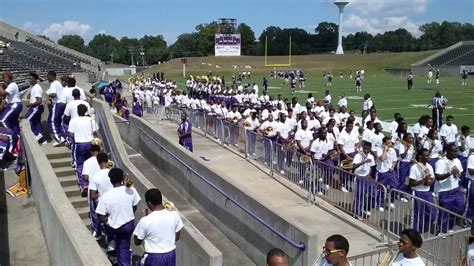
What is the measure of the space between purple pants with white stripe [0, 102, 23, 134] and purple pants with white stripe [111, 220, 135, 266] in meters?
4.68

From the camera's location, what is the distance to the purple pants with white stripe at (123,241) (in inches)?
272

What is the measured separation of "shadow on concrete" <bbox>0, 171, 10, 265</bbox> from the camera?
7.16 meters

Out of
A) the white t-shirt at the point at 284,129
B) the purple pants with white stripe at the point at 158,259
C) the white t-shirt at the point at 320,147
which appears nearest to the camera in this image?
the purple pants with white stripe at the point at 158,259

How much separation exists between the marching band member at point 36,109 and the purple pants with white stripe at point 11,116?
0.60 meters

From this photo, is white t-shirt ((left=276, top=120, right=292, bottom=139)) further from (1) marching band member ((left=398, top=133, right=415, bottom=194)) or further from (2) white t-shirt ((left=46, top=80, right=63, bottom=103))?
(2) white t-shirt ((left=46, top=80, right=63, bottom=103))

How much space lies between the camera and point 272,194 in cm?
1217

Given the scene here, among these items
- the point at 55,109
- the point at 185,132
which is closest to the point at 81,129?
the point at 55,109

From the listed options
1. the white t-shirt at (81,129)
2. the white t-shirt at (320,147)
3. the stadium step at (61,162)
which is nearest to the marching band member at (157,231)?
the white t-shirt at (81,129)

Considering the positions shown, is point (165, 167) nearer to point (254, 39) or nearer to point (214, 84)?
point (214, 84)

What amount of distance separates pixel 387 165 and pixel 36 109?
794 cm

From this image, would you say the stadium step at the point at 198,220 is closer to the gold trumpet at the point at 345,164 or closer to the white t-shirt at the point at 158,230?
the white t-shirt at the point at 158,230

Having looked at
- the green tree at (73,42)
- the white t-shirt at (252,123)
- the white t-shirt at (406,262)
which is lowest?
the white t-shirt at (406,262)

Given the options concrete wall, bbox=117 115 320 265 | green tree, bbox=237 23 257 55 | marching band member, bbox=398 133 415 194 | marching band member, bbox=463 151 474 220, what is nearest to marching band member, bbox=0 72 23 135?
concrete wall, bbox=117 115 320 265

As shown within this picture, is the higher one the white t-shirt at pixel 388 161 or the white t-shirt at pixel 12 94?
the white t-shirt at pixel 12 94
